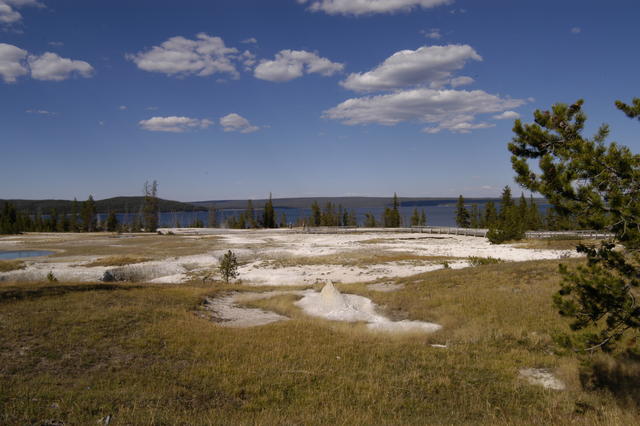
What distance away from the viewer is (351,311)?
18.0 metres

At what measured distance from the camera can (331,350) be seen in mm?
11750

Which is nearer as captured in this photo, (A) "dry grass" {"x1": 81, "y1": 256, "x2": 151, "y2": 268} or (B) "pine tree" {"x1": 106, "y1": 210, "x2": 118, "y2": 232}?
(A) "dry grass" {"x1": 81, "y1": 256, "x2": 151, "y2": 268}

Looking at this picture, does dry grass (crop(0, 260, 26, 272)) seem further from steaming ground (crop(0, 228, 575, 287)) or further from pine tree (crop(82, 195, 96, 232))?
pine tree (crop(82, 195, 96, 232))

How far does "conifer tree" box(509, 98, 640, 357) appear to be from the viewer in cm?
652

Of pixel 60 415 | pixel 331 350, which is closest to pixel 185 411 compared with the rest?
pixel 60 415

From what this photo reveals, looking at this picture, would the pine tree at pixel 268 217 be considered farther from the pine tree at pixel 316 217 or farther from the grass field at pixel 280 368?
the grass field at pixel 280 368

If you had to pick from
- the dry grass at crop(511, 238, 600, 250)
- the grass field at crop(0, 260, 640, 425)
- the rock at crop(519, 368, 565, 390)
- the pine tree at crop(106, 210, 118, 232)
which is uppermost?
the pine tree at crop(106, 210, 118, 232)

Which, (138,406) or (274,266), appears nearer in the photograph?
(138,406)

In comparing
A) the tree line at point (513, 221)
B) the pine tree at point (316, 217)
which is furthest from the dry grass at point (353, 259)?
the pine tree at point (316, 217)

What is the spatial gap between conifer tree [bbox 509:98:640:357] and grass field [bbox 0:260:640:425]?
61.6 inches

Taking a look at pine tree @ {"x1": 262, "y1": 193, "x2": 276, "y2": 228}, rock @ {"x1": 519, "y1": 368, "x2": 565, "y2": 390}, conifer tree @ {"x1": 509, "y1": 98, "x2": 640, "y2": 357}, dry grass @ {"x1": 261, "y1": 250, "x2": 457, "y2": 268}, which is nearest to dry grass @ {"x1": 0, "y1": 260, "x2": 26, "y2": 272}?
dry grass @ {"x1": 261, "y1": 250, "x2": 457, "y2": 268}

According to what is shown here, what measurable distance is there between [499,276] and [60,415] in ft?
68.9

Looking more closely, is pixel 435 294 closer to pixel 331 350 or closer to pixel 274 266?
pixel 331 350

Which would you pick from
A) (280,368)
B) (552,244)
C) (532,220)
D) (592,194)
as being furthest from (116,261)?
(532,220)
